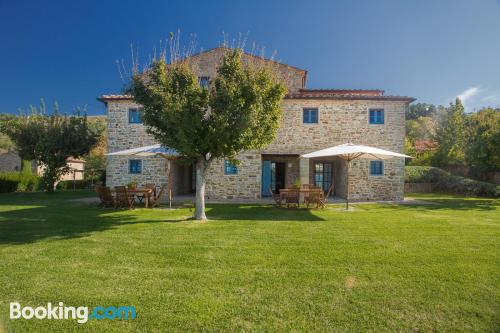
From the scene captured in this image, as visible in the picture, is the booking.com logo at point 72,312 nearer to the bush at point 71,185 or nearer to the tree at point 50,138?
the tree at point 50,138

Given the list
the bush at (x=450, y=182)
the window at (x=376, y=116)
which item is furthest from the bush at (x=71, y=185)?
the bush at (x=450, y=182)

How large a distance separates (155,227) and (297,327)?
Answer: 5547 millimetres

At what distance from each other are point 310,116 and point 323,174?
14.0ft

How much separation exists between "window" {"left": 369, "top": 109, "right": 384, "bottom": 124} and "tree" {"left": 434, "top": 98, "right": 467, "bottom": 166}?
14821 mm

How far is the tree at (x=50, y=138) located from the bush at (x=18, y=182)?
3387mm

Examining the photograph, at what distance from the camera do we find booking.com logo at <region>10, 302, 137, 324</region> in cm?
320

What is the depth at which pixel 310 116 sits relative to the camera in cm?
1505

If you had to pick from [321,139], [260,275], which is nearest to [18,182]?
[321,139]

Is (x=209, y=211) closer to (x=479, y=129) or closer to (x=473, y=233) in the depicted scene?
(x=473, y=233)

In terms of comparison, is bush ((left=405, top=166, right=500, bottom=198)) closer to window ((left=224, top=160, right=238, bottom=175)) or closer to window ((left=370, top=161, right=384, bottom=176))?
window ((left=370, top=161, right=384, bottom=176))

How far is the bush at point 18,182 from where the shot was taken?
20.1 meters

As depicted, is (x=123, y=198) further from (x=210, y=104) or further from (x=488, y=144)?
(x=488, y=144)

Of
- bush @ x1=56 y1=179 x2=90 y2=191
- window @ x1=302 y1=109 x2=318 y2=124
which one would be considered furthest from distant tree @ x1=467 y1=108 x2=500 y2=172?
bush @ x1=56 y1=179 x2=90 y2=191

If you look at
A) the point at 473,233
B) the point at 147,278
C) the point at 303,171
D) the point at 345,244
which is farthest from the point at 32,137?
the point at 473,233
